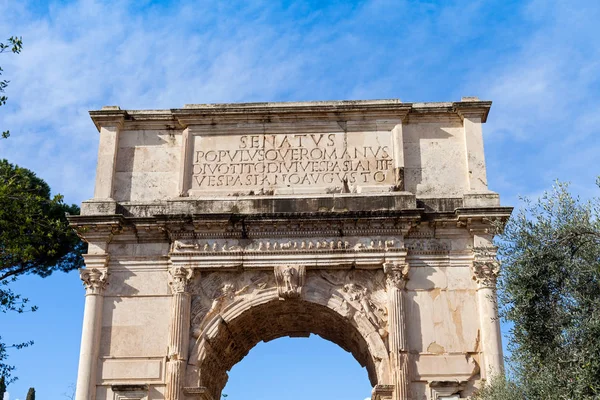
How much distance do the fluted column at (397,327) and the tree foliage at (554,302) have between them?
2462 millimetres

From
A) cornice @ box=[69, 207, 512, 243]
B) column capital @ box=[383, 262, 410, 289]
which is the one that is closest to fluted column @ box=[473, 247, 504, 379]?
cornice @ box=[69, 207, 512, 243]

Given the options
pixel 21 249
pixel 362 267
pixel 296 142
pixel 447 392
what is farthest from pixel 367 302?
pixel 21 249

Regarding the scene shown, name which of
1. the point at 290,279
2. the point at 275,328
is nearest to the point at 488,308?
the point at 290,279

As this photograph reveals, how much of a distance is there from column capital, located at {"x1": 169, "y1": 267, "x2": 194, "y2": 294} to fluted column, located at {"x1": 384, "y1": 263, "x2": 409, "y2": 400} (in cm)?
363

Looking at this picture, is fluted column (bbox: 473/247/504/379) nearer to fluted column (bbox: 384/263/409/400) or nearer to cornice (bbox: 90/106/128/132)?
fluted column (bbox: 384/263/409/400)

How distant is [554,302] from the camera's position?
1130 cm

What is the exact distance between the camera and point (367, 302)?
15.0 metres

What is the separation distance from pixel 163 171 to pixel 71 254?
8.66 meters

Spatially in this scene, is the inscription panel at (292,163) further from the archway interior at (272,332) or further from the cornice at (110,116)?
the archway interior at (272,332)

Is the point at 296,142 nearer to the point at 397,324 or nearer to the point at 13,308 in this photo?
the point at 397,324

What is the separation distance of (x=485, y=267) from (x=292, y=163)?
4.24 metres

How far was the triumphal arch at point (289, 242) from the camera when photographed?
14.7 meters

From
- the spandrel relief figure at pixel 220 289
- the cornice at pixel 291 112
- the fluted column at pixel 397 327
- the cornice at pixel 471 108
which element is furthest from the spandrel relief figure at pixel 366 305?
the cornice at pixel 471 108

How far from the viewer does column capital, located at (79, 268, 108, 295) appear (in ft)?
49.9
